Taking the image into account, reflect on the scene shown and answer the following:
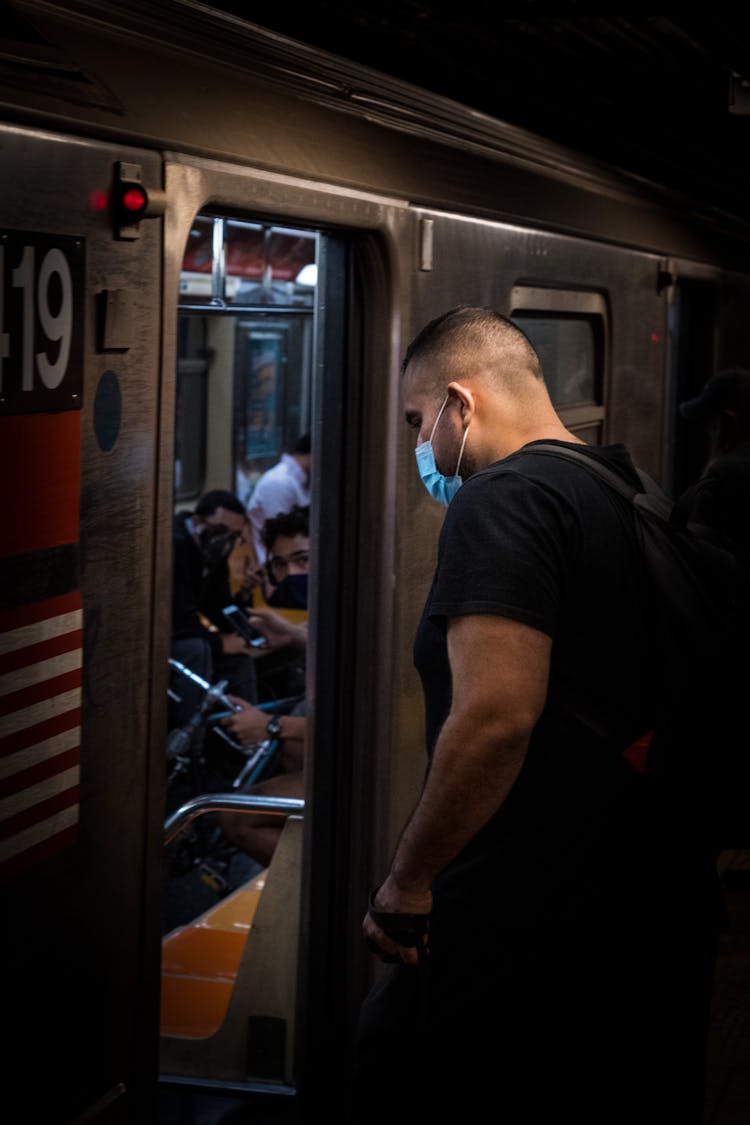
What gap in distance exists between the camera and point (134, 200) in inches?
80.0

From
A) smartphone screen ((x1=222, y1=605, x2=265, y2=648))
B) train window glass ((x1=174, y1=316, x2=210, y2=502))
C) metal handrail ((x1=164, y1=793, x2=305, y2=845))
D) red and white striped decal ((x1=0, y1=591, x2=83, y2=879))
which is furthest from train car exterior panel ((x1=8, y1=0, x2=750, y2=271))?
train window glass ((x1=174, y1=316, x2=210, y2=502))

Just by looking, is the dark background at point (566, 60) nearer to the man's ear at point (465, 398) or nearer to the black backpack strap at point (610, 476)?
the man's ear at point (465, 398)

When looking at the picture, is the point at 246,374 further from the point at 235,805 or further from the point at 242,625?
the point at 235,805

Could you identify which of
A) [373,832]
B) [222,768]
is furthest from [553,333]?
[222,768]

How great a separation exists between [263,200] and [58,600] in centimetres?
83

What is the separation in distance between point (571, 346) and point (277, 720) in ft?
5.43

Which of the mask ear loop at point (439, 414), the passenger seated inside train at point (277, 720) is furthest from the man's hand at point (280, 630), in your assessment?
the mask ear loop at point (439, 414)

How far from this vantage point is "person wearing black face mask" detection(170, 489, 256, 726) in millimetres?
6719

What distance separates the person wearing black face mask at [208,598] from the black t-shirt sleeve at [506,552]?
15.0 feet

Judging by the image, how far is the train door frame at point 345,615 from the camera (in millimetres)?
2980

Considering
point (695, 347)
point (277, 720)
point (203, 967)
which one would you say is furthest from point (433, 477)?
point (695, 347)

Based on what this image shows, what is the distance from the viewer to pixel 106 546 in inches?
80.6

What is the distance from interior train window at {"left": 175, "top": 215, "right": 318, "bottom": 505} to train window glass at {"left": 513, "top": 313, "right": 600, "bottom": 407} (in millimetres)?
5557

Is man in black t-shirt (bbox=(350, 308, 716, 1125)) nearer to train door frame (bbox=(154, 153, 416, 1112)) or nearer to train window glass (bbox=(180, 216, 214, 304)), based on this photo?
train door frame (bbox=(154, 153, 416, 1112))
